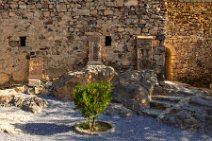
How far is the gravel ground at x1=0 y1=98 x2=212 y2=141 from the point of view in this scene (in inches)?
317

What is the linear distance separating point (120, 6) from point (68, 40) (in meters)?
2.05

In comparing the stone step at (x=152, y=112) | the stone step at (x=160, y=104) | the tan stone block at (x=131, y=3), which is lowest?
the stone step at (x=152, y=112)

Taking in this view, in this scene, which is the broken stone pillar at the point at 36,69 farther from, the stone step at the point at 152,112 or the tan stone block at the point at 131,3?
the stone step at the point at 152,112

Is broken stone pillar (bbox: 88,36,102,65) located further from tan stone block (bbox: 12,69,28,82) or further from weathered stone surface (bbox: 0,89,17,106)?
weathered stone surface (bbox: 0,89,17,106)

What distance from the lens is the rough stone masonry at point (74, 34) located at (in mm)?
11734

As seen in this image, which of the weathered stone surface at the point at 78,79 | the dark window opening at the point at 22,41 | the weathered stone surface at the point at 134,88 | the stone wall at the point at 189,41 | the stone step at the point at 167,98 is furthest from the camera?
the stone wall at the point at 189,41

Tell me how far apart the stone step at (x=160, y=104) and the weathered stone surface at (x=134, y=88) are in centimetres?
16

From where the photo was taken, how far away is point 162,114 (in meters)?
9.47

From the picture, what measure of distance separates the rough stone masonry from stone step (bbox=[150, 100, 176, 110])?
206cm

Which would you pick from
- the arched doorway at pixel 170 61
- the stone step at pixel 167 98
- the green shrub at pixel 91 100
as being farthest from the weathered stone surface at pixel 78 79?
the arched doorway at pixel 170 61

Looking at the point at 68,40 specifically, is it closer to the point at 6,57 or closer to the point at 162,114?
the point at 6,57

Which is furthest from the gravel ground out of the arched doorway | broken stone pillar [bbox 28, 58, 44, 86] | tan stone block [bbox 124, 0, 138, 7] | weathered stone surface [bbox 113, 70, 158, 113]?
the arched doorway

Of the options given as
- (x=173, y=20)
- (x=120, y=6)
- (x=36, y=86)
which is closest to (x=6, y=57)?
(x=36, y=86)

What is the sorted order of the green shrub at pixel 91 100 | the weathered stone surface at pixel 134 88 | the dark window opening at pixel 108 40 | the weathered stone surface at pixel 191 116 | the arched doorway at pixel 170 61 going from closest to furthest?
1. the green shrub at pixel 91 100
2. the weathered stone surface at pixel 191 116
3. the weathered stone surface at pixel 134 88
4. the dark window opening at pixel 108 40
5. the arched doorway at pixel 170 61
